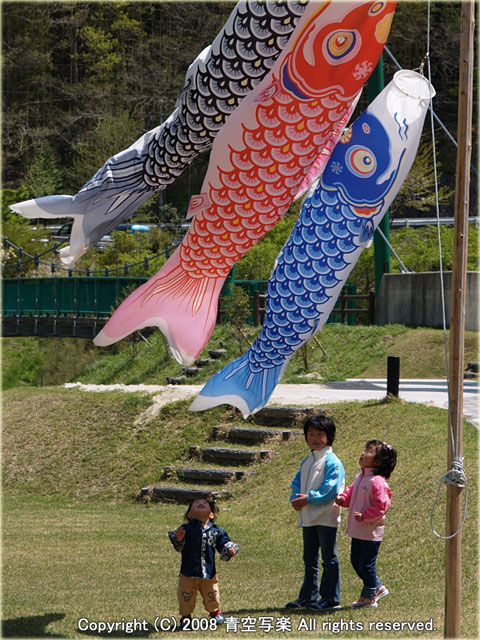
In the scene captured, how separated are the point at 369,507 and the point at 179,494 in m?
6.75

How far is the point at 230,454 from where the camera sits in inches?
513

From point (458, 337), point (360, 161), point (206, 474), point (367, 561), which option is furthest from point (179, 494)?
point (458, 337)

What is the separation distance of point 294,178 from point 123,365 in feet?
60.7

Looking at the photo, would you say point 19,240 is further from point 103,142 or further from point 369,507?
point 369,507

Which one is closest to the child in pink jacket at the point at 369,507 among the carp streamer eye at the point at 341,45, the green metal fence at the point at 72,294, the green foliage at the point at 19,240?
the carp streamer eye at the point at 341,45

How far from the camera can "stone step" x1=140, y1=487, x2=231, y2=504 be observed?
1208 centimetres

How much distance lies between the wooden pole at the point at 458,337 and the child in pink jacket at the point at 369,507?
29.9 inches

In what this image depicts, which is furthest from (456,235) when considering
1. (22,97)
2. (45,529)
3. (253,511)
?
(22,97)

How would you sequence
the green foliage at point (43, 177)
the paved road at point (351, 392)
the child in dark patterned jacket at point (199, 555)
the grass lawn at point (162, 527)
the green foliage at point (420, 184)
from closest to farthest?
the child in dark patterned jacket at point (199, 555), the grass lawn at point (162, 527), the paved road at point (351, 392), the green foliage at point (420, 184), the green foliage at point (43, 177)

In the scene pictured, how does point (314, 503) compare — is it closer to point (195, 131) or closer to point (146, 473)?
point (195, 131)

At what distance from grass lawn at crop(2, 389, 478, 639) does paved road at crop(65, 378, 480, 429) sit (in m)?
0.49

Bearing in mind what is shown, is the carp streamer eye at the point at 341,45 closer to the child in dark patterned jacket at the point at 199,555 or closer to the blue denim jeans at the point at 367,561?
the child in dark patterned jacket at the point at 199,555

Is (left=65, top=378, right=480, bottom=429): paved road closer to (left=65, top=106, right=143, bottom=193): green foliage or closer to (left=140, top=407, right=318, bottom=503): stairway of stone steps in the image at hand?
(left=140, top=407, right=318, bottom=503): stairway of stone steps

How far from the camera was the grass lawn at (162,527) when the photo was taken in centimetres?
629
